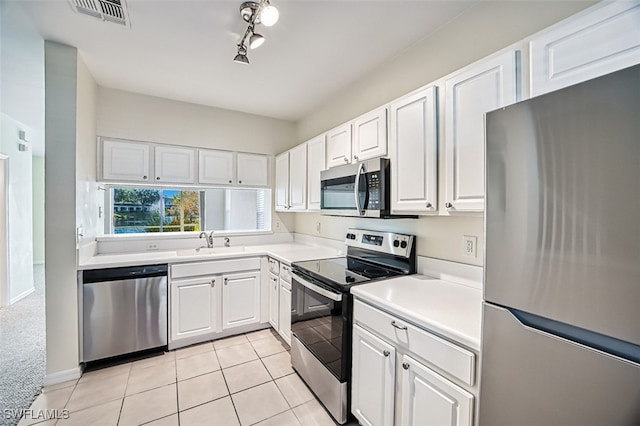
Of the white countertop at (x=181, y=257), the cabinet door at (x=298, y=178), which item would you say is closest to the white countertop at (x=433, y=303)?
the white countertop at (x=181, y=257)

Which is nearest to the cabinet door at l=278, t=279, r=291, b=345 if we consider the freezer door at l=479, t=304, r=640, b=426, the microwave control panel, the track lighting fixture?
the microwave control panel

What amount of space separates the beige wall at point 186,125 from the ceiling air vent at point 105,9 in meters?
1.33

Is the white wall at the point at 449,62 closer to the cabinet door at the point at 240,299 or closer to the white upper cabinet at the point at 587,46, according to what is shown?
the white upper cabinet at the point at 587,46

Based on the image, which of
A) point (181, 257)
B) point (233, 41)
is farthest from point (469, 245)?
point (181, 257)

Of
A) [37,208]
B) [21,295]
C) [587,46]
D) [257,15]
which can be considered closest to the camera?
[587,46]

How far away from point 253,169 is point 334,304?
7.90 feet

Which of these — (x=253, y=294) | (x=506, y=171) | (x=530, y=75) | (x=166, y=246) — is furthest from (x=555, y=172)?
(x=166, y=246)

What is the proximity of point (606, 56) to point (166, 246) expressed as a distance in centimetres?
370

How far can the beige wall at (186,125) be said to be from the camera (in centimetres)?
297

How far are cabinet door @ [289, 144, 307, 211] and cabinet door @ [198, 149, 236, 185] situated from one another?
802 millimetres

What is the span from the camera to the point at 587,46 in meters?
1.02

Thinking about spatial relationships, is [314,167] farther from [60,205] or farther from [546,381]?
[546,381]

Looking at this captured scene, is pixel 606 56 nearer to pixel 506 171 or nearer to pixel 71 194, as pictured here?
pixel 506 171

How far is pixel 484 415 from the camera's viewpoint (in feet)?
3.21
